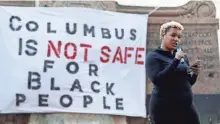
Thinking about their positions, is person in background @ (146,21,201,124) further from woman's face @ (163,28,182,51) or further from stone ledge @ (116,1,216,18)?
stone ledge @ (116,1,216,18)

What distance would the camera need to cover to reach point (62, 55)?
5539 millimetres

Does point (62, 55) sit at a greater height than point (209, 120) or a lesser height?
greater

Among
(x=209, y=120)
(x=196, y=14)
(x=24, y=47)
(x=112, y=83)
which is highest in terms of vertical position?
(x=196, y=14)

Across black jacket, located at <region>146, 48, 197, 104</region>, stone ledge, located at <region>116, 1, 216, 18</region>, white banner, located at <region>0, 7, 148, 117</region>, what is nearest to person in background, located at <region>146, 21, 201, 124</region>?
black jacket, located at <region>146, 48, 197, 104</region>

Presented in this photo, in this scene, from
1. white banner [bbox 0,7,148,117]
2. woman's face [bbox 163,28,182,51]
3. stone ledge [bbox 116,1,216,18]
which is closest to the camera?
woman's face [bbox 163,28,182,51]

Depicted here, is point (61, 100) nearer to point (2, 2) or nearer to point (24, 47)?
point (24, 47)

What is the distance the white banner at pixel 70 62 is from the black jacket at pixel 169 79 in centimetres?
329

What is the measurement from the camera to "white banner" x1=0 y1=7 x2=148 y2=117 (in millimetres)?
5402

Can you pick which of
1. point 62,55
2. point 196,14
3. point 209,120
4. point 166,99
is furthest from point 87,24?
point 166,99

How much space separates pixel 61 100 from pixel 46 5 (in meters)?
1.21

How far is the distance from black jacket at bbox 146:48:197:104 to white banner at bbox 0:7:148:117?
329 centimetres

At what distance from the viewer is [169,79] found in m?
2.20

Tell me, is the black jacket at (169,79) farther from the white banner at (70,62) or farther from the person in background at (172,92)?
the white banner at (70,62)

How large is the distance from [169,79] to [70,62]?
342 centimetres
